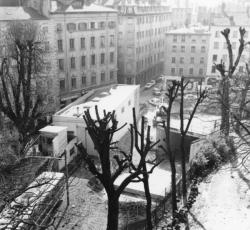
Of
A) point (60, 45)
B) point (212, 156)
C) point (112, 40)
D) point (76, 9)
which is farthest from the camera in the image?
point (112, 40)

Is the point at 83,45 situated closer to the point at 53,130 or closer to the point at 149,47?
the point at 53,130

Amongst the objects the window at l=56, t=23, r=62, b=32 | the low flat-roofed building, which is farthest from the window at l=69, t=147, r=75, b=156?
the window at l=56, t=23, r=62, b=32

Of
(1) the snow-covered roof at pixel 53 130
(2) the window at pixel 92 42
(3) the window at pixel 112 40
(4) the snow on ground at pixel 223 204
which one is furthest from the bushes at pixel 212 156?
(3) the window at pixel 112 40

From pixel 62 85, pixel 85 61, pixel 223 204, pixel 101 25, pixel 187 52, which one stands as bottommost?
pixel 223 204

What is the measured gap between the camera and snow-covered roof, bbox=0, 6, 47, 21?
3669 cm

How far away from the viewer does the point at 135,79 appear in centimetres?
5906

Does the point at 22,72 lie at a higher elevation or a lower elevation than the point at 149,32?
lower

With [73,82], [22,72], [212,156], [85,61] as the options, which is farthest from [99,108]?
[85,61]

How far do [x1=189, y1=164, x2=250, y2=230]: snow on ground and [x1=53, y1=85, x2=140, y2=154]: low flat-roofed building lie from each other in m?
13.2

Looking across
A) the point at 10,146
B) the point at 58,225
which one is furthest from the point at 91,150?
the point at 58,225

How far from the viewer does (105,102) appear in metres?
35.4

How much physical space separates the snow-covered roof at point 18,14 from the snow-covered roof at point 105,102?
A: 12.5 m

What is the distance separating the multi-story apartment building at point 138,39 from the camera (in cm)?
5509

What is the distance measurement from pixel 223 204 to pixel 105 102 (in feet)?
67.0
